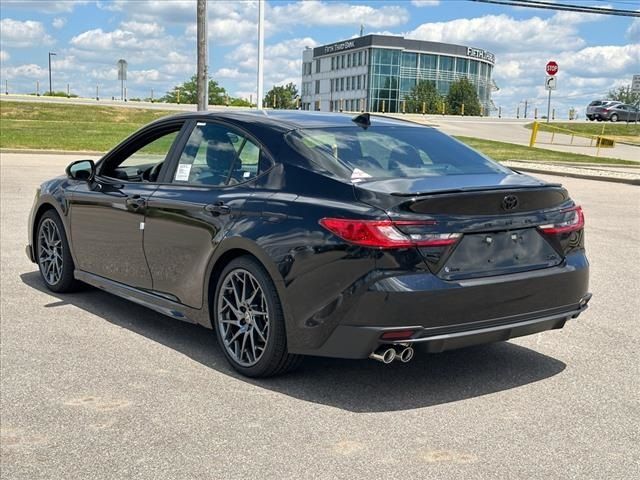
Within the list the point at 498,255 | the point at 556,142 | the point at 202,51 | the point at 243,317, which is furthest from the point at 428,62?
the point at 498,255

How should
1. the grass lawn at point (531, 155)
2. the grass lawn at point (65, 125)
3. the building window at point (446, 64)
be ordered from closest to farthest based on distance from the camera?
the grass lawn at point (65, 125) < the grass lawn at point (531, 155) < the building window at point (446, 64)

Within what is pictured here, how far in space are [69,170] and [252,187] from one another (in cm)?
241

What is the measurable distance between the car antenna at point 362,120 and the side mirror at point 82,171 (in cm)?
228

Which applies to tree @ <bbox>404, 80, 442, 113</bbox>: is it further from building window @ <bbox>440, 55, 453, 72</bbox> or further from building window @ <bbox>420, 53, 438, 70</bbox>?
building window @ <bbox>440, 55, 453, 72</bbox>

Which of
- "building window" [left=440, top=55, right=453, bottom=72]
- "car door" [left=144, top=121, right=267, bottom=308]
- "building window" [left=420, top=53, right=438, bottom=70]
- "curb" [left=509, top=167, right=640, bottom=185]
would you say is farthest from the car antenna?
"building window" [left=440, top=55, right=453, bottom=72]

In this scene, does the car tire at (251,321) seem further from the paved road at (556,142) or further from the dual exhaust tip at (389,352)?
the paved road at (556,142)

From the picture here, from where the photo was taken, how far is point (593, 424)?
13.4 ft

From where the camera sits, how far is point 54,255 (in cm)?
693

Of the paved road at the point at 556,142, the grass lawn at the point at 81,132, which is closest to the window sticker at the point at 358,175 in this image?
the grass lawn at the point at 81,132

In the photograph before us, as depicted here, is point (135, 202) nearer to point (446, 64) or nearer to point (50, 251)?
point (50, 251)

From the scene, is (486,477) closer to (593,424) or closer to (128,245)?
(593,424)

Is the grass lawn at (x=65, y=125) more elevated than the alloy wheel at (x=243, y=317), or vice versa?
the grass lawn at (x=65, y=125)

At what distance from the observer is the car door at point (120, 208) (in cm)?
Answer: 573

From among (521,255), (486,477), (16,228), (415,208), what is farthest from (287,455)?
(16,228)
